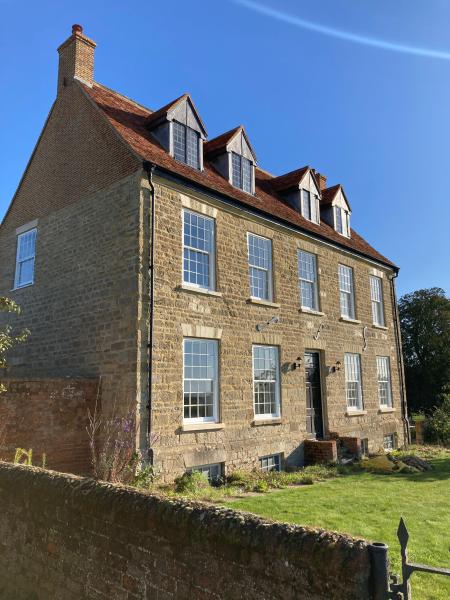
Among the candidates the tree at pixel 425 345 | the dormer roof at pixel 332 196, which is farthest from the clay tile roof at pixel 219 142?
the tree at pixel 425 345

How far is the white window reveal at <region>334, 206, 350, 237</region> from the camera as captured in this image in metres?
21.2

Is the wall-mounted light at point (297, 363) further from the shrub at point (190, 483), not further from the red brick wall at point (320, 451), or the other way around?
the shrub at point (190, 483)

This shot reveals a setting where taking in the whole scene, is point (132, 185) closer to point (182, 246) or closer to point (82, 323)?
point (182, 246)

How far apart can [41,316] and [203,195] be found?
20.4 feet

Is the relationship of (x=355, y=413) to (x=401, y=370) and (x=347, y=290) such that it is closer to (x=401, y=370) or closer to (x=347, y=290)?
(x=347, y=290)

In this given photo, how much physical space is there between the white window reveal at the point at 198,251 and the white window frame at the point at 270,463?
212 inches

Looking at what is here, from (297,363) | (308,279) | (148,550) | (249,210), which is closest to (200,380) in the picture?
(297,363)

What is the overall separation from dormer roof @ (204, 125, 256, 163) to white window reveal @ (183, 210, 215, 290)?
3285 mm

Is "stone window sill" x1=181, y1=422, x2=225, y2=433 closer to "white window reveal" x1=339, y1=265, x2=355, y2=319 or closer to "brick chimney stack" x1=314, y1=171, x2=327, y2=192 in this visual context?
"white window reveal" x1=339, y1=265, x2=355, y2=319

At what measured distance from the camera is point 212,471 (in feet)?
42.5

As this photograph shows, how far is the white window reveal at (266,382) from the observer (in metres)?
14.7

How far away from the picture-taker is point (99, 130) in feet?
46.3

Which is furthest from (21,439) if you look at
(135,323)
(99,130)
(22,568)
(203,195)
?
(99,130)

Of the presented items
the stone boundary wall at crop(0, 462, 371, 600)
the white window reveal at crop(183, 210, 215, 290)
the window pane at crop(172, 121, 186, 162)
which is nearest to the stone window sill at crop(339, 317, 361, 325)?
the white window reveal at crop(183, 210, 215, 290)
